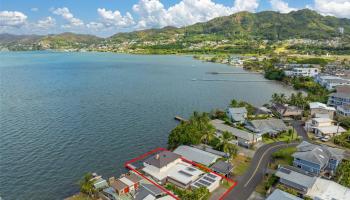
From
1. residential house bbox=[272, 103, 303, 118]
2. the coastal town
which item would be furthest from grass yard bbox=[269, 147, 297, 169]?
residential house bbox=[272, 103, 303, 118]

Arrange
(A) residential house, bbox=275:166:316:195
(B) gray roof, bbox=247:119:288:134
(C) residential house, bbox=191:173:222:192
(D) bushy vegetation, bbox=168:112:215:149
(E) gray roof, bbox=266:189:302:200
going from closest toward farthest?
1. (E) gray roof, bbox=266:189:302:200
2. (A) residential house, bbox=275:166:316:195
3. (C) residential house, bbox=191:173:222:192
4. (D) bushy vegetation, bbox=168:112:215:149
5. (B) gray roof, bbox=247:119:288:134

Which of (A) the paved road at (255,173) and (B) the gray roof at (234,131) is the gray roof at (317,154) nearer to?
(A) the paved road at (255,173)

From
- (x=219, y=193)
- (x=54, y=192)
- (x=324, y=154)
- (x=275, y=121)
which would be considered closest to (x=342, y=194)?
(x=324, y=154)

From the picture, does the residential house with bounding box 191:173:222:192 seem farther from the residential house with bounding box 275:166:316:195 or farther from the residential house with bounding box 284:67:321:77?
the residential house with bounding box 284:67:321:77

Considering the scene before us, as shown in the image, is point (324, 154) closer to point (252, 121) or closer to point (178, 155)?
point (252, 121)

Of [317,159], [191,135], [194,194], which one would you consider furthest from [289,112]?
[194,194]

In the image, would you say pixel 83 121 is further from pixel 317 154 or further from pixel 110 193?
pixel 317 154
